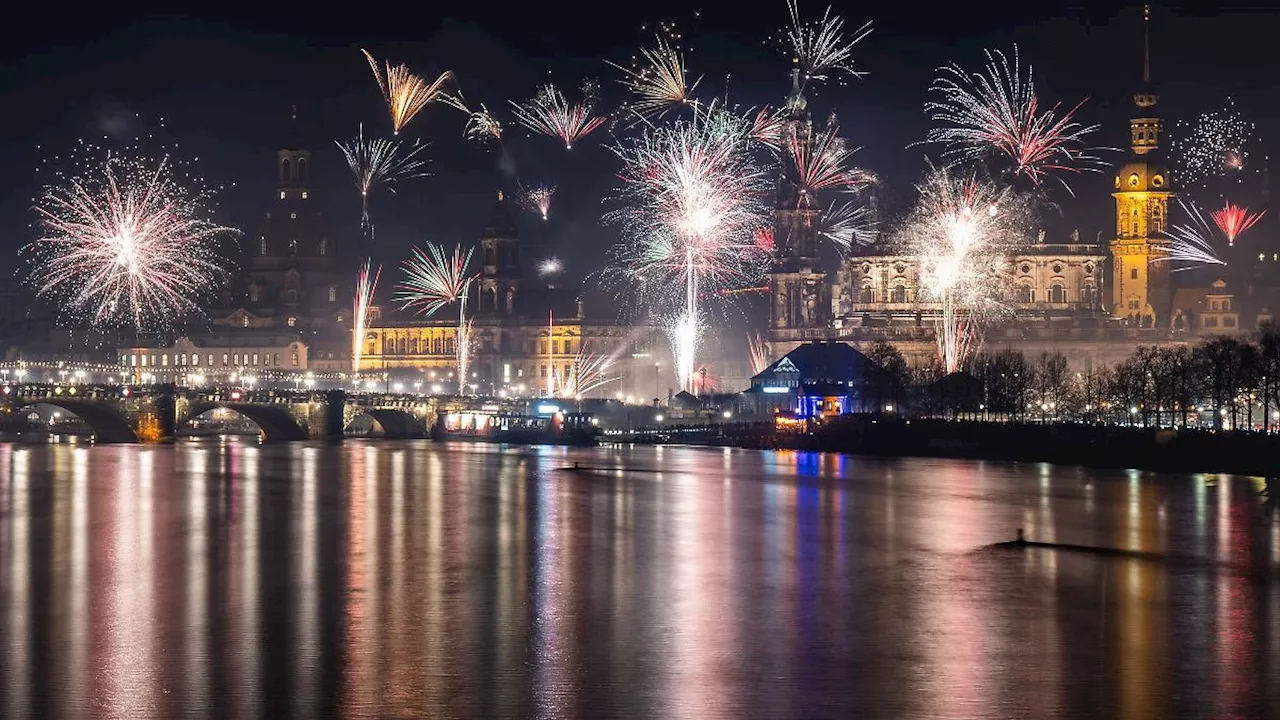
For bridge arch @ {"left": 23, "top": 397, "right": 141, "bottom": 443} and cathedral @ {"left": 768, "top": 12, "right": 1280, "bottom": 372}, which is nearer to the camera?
bridge arch @ {"left": 23, "top": 397, "right": 141, "bottom": 443}

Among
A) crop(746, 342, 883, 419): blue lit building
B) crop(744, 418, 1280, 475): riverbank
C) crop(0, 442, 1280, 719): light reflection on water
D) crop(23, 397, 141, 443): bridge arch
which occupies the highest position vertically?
crop(746, 342, 883, 419): blue lit building

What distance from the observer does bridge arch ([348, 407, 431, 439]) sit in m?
165

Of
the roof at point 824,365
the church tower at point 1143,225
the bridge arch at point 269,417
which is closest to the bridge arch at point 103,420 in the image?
the bridge arch at point 269,417

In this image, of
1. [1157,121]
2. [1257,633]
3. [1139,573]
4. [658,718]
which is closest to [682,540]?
[1139,573]

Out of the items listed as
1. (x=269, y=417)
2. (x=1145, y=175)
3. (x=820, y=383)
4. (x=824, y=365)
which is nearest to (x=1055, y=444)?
(x=820, y=383)

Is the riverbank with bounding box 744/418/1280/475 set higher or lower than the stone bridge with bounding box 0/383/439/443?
lower

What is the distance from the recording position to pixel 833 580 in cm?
5119

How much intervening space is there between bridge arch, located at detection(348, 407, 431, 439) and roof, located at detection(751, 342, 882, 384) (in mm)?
33110

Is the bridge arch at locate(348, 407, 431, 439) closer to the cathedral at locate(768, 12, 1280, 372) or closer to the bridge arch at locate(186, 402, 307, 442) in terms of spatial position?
the bridge arch at locate(186, 402, 307, 442)

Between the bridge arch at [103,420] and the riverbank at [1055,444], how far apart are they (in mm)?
50856

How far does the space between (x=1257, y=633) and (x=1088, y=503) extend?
109 feet

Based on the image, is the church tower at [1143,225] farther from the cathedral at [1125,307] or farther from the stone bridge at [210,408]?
the stone bridge at [210,408]

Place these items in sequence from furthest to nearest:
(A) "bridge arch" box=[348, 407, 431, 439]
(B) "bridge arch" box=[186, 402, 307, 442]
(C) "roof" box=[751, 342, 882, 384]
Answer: (A) "bridge arch" box=[348, 407, 431, 439]
(C) "roof" box=[751, 342, 882, 384]
(B) "bridge arch" box=[186, 402, 307, 442]

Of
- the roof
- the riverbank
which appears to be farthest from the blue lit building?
the riverbank
